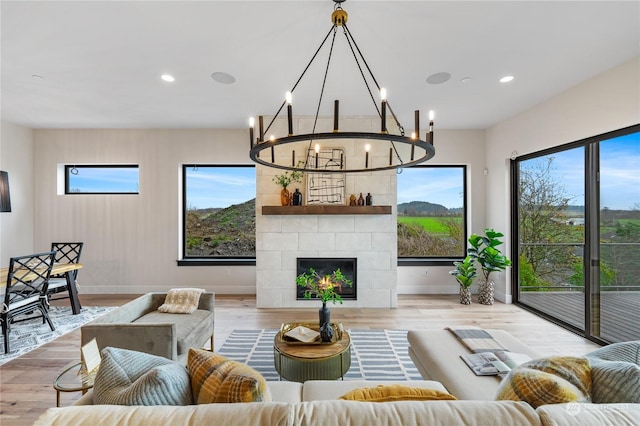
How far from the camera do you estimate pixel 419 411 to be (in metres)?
0.88

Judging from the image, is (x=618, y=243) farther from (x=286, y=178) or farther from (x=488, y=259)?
(x=286, y=178)

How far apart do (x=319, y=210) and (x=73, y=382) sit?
3.01 m

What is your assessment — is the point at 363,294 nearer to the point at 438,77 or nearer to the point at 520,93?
the point at 438,77

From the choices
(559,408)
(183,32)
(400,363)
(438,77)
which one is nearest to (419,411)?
(559,408)

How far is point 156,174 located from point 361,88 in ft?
12.3

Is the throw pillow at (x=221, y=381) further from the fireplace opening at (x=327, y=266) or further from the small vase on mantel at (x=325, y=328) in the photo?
the fireplace opening at (x=327, y=266)

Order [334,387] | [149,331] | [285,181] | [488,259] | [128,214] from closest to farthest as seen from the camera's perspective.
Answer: [334,387] → [149,331] → [285,181] → [488,259] → [128,214]

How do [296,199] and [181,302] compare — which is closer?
[181,302]

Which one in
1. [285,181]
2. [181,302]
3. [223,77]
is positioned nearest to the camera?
[181,302]

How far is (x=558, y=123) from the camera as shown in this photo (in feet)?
11.2

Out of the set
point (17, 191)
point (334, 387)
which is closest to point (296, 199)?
point (334, 387)

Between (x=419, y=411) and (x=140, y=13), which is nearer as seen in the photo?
(x=419, y=411)

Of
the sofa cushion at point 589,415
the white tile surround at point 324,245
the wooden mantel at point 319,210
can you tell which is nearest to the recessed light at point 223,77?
the white tile surround at point 324,245

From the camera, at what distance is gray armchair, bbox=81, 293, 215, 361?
202cm
